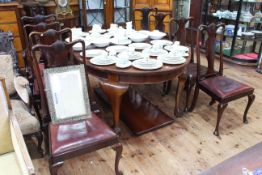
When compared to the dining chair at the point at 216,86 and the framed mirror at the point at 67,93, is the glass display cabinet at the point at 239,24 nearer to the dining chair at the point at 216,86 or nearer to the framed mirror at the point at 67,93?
the dining chair at the point at 216,86

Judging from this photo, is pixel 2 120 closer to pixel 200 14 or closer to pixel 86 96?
pixel 86 96

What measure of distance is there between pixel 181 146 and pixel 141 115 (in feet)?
1.91

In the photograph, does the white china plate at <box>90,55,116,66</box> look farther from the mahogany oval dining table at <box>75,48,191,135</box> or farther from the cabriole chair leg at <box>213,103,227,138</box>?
the cabriole chair leg at <box>213,103,227,138</box>

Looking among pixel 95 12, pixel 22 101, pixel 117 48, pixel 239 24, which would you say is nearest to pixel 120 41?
pixel 117 48

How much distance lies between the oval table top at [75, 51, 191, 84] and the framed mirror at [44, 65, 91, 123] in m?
0.32

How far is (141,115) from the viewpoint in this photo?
2602 millimetres

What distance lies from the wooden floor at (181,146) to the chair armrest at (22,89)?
54 centimetres

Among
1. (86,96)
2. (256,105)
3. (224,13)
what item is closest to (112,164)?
(86,96)

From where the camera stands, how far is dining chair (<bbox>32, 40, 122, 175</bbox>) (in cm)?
150

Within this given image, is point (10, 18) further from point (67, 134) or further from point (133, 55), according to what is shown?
point (67, 134)

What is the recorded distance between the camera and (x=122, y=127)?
97.5 inches

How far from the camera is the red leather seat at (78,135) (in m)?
1.52

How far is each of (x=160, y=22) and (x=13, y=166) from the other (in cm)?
264

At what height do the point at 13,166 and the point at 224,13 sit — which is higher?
the point at 224,13
